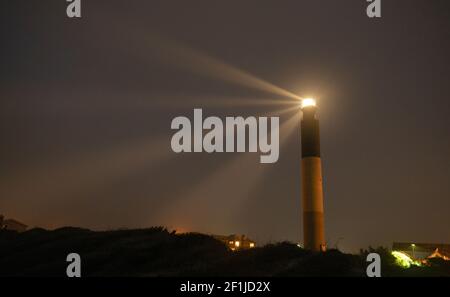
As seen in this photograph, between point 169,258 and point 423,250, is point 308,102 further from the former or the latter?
point 423,250

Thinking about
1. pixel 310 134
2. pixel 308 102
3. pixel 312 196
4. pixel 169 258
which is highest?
pixel 308 102

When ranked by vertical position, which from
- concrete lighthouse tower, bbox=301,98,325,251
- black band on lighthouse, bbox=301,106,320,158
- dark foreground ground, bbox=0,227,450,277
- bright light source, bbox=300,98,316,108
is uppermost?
bright light source, bbox=300,98,316,108

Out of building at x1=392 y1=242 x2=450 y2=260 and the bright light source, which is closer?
the bright light source

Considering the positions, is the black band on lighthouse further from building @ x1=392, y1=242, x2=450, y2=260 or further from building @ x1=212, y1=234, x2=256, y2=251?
building @ x1=212, y1=234, x2=256, y2=251

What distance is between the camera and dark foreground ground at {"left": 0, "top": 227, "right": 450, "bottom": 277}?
2714 centimetres

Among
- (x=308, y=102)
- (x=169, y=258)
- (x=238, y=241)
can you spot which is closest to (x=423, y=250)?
(x=238, y=241)

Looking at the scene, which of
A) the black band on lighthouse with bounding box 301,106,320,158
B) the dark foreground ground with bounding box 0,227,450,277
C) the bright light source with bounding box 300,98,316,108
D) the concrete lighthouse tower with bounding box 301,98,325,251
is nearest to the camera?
the dark foreground ground with bounding box 0,227,450,277

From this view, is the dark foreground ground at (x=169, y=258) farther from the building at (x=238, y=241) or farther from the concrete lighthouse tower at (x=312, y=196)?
the building at (x=238, y=241)

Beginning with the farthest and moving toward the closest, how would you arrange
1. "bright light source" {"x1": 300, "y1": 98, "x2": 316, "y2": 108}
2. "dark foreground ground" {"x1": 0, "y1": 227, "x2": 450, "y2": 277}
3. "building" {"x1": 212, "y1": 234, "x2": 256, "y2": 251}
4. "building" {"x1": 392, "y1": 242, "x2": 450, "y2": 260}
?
"building" {"x1": 212, "y1": 234, "x2": 256, "y2": 251} → "building" {"x1": 392, "y1": 242, "x2": 450, "y2": 260} → "bright light source" {"x1": 300, "y1": 98, "x2": 316, "y2": 108} → "dark foreground ground" {"x1": 0, "y1": 227, "x2": 450, "y2": 277}

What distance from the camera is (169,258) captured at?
104ft

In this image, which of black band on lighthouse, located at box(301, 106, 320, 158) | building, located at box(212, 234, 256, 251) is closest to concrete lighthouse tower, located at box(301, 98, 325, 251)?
black band on lighthouse, located at box(301, 106, 320, 158)
